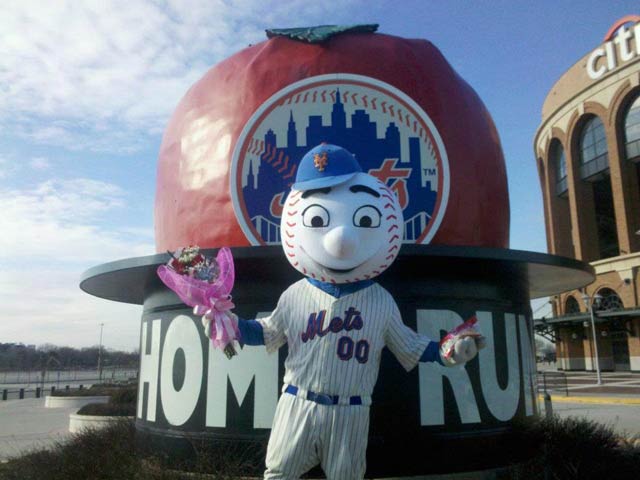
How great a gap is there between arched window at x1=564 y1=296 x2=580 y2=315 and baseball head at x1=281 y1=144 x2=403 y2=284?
37502 mm

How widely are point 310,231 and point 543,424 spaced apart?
522 centimetres

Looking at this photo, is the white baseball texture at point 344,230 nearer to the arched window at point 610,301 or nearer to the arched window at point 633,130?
the arched window at point 610,301

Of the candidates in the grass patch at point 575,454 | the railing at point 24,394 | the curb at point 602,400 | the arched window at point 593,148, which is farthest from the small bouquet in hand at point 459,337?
the arched window at point 593,148

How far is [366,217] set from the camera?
419 cm

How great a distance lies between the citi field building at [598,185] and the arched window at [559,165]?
7cm

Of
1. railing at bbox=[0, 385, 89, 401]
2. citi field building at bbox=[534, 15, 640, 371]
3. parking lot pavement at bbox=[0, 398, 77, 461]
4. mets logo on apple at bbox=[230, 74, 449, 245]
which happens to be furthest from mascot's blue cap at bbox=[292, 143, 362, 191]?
citi field building at bbox=[534, 15, 640, 371]

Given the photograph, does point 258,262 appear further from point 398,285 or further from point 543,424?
point 543,424

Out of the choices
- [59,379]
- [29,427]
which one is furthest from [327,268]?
[59,379]

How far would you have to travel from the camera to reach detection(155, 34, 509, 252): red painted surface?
7.13 meters

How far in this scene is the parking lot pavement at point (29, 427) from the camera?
1118cm

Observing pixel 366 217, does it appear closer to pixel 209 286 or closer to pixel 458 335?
pixel 458 335

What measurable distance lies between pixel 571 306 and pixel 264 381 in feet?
120

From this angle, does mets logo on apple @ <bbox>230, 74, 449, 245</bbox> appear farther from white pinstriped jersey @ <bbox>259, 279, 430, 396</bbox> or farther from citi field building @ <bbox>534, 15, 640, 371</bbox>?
citi field building @ <bbox>534, 15, 640, 371</bbox>

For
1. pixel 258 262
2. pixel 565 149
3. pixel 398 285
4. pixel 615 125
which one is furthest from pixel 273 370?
pixel 565 149
